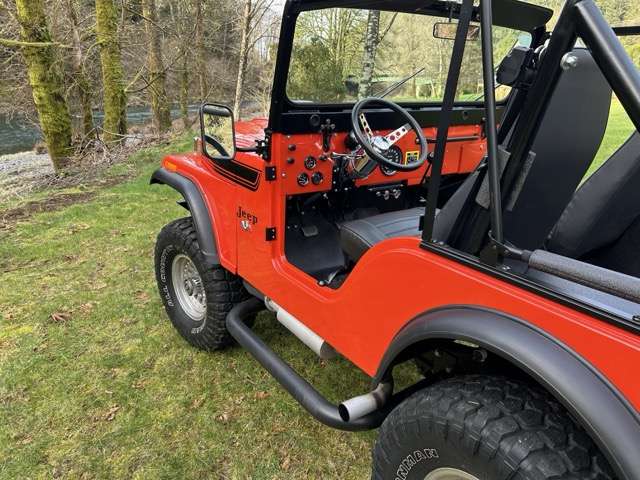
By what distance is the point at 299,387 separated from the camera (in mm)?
2191

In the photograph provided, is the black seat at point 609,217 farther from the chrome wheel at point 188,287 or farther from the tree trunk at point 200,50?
the tree trunk at point 200,50

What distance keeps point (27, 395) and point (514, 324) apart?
2.76 m

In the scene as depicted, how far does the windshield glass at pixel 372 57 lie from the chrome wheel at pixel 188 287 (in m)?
1.46

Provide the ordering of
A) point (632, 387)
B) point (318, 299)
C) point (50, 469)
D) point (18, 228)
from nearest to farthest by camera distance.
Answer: point (632, 387) < point (318, 299) < point (50, 469) < point (18, 228)

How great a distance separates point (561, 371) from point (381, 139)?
1.41 m

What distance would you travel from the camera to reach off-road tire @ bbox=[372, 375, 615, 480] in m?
1.21

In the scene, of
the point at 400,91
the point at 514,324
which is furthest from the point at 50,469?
the point at 400,91

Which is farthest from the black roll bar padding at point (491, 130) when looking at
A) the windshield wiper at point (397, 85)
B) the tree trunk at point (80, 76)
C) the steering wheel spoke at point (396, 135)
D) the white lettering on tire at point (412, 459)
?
the tree trunk at point (80, 76)

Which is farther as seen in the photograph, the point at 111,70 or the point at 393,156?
the point at 111,70

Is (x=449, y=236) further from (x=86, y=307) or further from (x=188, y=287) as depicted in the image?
(x=86, y=307)

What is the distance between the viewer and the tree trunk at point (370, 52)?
7.64 ft

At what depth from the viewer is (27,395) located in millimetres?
2744

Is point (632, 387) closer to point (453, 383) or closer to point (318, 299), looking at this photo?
point (453, 383)

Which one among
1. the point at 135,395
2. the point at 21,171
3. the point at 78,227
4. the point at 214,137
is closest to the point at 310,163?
the point at 214,137
